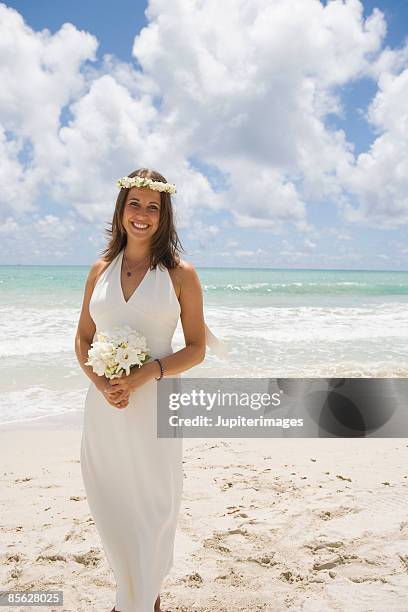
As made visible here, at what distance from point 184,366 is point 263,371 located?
8404 millimetres

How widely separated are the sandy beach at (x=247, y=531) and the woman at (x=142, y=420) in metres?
0.67

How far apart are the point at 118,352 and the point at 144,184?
1004mm

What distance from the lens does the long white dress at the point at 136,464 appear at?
9.97ft

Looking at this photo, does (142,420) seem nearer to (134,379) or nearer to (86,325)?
(134,379)

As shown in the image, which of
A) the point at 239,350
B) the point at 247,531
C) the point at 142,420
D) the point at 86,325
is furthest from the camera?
the point at 239,350

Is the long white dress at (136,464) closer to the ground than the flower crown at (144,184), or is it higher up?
closer to the ground

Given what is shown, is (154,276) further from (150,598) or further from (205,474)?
(205,474)

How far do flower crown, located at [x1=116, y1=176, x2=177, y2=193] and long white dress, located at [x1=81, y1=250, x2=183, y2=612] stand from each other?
18.8 inches

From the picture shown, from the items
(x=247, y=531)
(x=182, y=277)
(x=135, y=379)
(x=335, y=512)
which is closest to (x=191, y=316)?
(x=182, y=277)

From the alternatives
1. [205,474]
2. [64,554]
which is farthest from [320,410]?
[64,554]

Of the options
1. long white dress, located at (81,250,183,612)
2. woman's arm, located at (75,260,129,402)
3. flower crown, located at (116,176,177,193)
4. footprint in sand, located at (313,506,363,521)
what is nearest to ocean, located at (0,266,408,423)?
footprint in sand, located at (313,506,363,521)

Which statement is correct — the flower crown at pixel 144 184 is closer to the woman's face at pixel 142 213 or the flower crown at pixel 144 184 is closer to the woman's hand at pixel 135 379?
the woman's face at pixel 142 213

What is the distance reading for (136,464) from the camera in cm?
306

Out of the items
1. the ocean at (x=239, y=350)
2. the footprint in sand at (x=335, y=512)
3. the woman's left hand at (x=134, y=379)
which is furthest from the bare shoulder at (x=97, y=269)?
the ocean at (x=239, y=350)
